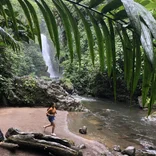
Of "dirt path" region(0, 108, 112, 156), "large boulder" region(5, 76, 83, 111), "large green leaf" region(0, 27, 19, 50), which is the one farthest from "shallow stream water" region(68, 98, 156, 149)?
"large green leaf" region(0, 27, 19, 50)

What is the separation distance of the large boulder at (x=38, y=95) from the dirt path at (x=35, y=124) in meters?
0.78

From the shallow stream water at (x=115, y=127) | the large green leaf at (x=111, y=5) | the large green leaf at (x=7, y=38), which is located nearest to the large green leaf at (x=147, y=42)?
the large green leaf at (x=111, y=5)

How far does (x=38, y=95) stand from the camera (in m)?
13.0

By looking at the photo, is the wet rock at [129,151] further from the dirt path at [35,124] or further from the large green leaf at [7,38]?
the large green leaf at [7,38]

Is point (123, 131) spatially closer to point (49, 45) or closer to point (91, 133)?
point (91, 133)

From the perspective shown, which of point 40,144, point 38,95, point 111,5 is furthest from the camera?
point 38,95

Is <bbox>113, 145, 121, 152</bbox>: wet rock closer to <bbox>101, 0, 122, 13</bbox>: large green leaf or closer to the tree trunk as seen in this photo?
the tree trunk

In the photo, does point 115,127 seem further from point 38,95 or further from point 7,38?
point 7,38

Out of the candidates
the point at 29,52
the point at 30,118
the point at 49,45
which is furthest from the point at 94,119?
the point at 49,45

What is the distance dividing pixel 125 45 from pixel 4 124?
8421mm

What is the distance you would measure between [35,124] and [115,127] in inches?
132

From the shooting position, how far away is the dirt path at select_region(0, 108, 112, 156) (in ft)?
22.6

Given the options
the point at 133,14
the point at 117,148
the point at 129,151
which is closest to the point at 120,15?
the point at 133,14

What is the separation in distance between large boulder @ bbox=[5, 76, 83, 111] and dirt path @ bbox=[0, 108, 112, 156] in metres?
0.78
